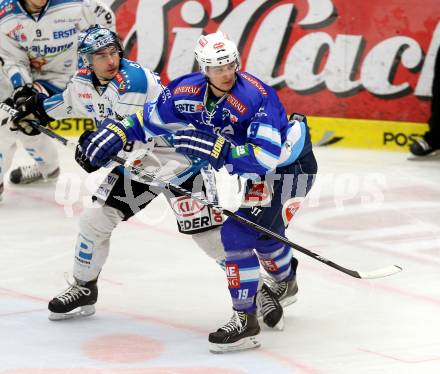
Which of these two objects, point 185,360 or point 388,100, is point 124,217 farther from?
point 388,100

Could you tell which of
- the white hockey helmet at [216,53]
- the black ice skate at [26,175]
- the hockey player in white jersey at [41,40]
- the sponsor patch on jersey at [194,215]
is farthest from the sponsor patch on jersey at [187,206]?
the black ice skate at [26,175]

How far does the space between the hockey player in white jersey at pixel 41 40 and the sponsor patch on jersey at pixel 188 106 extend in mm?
2249

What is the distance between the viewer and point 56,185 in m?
7.12

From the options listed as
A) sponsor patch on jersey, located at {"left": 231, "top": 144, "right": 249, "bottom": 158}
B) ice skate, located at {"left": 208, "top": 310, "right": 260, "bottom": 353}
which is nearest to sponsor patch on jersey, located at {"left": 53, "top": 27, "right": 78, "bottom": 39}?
sponsor patch on jersey, located at {"left": 231, "top": 144, "right": 249, "bottom": 158}

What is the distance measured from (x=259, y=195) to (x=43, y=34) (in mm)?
2669

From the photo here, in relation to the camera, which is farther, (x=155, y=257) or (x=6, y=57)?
(x=6, y=57)

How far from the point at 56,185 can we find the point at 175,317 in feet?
8.72

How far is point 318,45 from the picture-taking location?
8.02m

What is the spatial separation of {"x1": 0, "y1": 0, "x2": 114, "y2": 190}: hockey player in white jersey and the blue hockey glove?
2053 mm

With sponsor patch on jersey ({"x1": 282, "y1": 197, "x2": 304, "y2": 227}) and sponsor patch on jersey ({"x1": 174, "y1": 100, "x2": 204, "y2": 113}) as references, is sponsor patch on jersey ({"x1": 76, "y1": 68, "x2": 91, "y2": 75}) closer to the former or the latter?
sponsor patch on jersey ({"x1": 174, "y1": 100, "x2": 204, "y2": 113})

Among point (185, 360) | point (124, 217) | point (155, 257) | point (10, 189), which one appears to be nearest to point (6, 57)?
point (10, 189)

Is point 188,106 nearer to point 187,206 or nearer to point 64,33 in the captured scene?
point 187,206

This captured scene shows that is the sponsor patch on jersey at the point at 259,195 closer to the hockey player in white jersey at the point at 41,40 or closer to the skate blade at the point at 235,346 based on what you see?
the skate blade at the point at 235,346

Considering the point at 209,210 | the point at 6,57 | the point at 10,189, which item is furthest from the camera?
the point at 10,189
